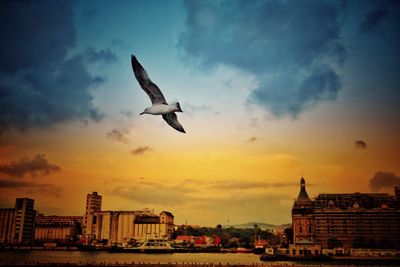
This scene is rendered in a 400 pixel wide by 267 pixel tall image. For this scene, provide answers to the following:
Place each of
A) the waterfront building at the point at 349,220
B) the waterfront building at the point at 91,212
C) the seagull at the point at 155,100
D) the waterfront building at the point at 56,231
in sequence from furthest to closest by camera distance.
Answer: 1. the waterfront building at the point at 56,231
2. the waterfront building at the point at 91,212
3. the waterfront building at the point at 349,220
4. the seagull at the point at 155,100

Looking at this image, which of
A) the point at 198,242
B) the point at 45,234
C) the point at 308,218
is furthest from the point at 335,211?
the point at 45,234

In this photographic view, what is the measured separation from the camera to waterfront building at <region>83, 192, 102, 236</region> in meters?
44.8

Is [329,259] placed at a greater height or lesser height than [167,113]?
lesser

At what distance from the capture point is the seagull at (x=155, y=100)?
416 cm

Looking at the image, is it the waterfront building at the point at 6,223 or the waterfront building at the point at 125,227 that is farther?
the waterfront building at the point at 125,227

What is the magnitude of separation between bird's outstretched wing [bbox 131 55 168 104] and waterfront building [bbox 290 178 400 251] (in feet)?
96.0

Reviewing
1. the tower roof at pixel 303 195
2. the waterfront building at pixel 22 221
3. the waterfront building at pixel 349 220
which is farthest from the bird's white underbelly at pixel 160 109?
the waterfront building at pixel 22 221

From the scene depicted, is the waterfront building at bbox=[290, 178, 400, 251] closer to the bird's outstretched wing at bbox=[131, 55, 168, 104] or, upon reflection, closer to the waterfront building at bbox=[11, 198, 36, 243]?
the waterfront building at bbox=[11, 198, 36, 243]

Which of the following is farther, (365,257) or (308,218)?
(308,218)

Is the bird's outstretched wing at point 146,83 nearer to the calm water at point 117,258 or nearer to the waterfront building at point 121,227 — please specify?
the calm water at point 117,258

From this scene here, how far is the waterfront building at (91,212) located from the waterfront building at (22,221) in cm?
575

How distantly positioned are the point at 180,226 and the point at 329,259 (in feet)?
94.6

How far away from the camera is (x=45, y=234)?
149 feet

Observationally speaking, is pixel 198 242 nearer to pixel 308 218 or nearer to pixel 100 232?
pixel 100 232
